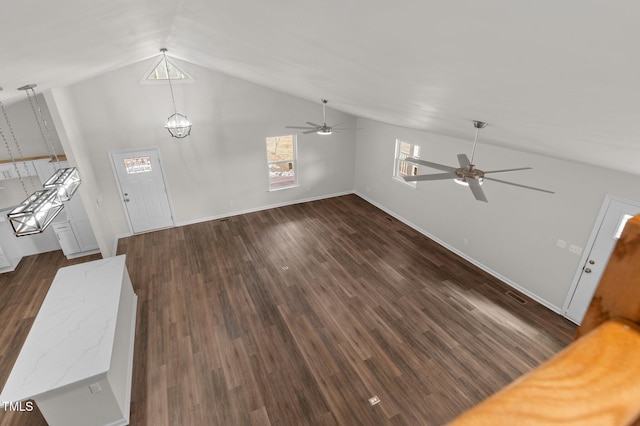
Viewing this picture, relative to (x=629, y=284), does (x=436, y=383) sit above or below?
below

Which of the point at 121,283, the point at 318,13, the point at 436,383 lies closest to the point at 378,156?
the point at 436,383

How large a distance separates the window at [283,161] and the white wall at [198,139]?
191 mm

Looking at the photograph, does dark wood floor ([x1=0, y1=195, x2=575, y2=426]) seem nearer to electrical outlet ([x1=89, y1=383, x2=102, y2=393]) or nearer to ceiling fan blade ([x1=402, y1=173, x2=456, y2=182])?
electrical outlet ([x1=89, y1=383, x2=102, y2=393])

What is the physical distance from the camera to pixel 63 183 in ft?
12.4

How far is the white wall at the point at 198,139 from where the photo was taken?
20.9 ft

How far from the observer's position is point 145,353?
4461mm

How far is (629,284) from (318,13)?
5.30ft

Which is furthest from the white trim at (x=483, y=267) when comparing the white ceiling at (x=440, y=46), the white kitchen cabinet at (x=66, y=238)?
the white kitchen cabinet at (x=66, y=238)

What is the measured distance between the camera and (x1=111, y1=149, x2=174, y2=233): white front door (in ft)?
23.1

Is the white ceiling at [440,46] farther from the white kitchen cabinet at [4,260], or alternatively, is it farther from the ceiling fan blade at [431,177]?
the white kitchen cabinet at [4,260]

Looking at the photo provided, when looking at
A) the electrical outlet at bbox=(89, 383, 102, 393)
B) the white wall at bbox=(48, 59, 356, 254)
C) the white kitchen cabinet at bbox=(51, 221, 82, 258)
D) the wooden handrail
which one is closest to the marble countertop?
the electrical outlet at bbox=(89, 383, 102, 393)

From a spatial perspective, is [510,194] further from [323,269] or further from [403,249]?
[323,269]

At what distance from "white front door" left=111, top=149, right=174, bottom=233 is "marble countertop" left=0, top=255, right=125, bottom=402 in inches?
117

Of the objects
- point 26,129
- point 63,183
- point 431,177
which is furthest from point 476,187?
point 26,129
